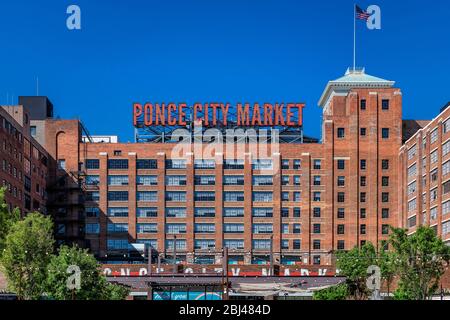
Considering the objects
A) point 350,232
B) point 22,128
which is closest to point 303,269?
point 350,232

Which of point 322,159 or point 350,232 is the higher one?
point 322,159

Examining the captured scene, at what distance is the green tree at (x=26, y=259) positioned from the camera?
68438 millimetres

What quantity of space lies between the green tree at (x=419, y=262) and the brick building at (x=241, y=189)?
6131 centimetres

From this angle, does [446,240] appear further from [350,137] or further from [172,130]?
[172,130]

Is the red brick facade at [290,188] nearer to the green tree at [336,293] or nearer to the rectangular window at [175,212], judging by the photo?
the rectangular window at [175,212]

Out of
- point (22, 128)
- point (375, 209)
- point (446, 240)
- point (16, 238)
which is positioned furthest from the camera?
point (375, 209)

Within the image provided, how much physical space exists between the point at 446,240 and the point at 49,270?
64.9 meters

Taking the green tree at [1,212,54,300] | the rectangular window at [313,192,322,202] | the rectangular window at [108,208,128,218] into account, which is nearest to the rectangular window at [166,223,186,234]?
the rectangular window at [108,208,128,218]

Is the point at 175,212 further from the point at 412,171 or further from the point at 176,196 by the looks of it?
the point at 412,171

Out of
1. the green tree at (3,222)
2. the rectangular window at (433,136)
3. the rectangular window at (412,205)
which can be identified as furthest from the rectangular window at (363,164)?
the green tree at (3,222)

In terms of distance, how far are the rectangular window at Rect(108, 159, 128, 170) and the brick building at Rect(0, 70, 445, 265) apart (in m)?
0.20

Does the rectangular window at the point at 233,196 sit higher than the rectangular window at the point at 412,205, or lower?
higher

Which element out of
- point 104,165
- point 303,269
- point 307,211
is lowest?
point 303,269

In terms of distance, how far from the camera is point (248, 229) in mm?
143500
